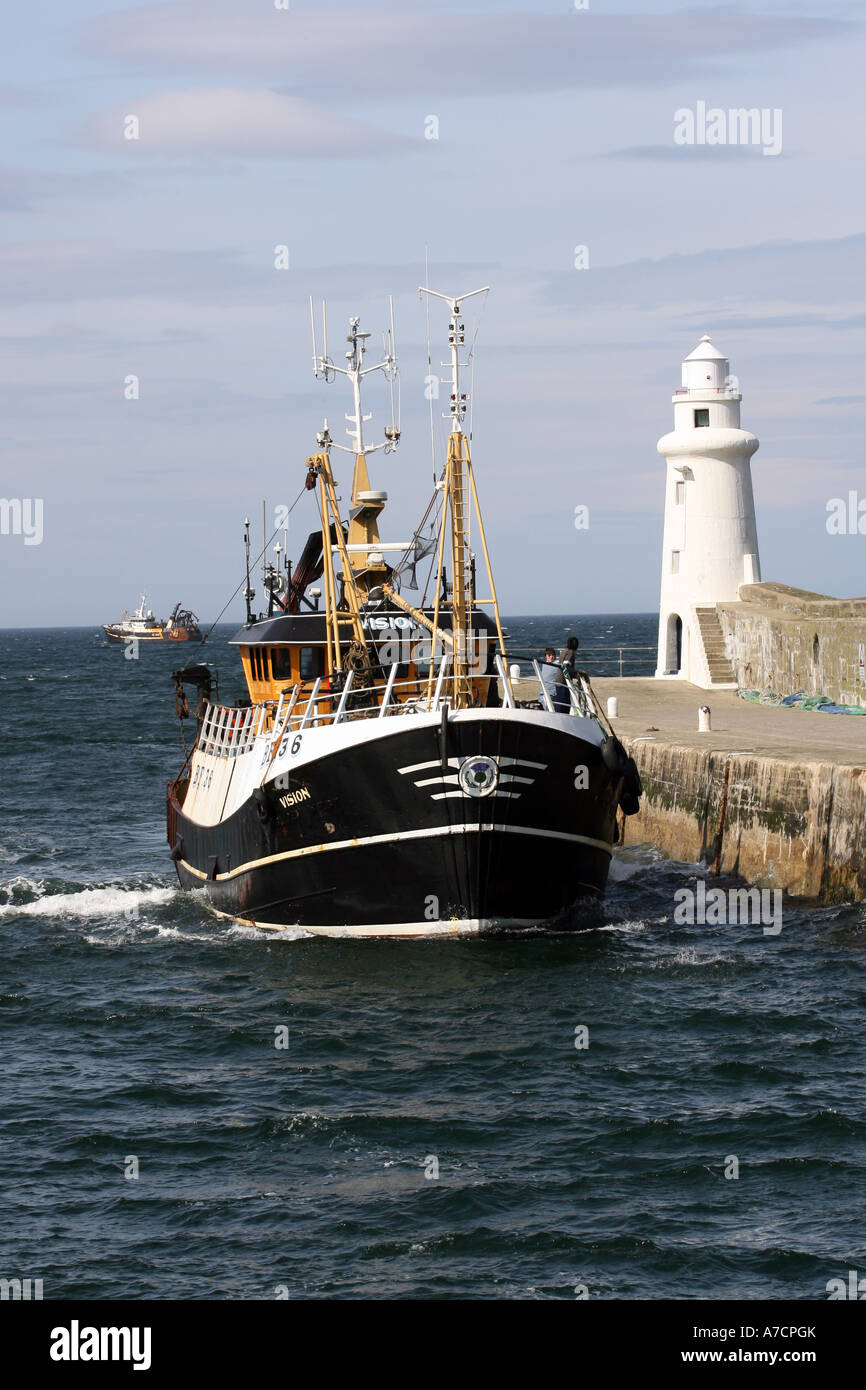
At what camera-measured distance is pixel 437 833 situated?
22.5 meters

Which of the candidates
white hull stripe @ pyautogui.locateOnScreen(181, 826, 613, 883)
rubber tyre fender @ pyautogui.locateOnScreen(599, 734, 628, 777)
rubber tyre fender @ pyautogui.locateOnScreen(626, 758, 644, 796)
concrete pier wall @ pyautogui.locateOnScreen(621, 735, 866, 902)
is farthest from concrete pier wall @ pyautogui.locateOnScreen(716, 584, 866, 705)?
white hull stripe @ pyautogui.locateOnScreen(181, 826, 613, 883)

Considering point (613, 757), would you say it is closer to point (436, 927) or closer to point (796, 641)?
point (436, 927)

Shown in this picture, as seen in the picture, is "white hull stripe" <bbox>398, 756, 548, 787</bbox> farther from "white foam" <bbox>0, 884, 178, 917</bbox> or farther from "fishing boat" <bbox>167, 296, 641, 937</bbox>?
"white foam" <bbox>0, 884, 178, 917</bbox>

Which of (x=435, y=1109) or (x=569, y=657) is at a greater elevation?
(x=569, y=657)

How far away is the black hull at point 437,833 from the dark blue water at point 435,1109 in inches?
20.9

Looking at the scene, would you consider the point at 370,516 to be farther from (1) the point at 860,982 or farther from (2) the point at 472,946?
(1) the point at 860,982

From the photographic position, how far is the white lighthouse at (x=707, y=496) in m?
42.5

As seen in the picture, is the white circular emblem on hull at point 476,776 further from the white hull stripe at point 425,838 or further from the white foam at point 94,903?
the white foam at point 94,903

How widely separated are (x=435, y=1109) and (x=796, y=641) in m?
22.6

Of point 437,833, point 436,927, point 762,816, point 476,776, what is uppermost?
point 476,776

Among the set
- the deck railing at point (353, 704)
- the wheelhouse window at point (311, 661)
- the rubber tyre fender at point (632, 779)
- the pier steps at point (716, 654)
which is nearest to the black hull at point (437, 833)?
the rubber tyre fender at point (632, 779)

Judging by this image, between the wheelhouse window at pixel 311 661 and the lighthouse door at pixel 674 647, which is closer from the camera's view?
the wheelhouse window at pixel 311 661

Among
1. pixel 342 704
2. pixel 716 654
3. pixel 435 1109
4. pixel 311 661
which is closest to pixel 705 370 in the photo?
pixel 716 654
